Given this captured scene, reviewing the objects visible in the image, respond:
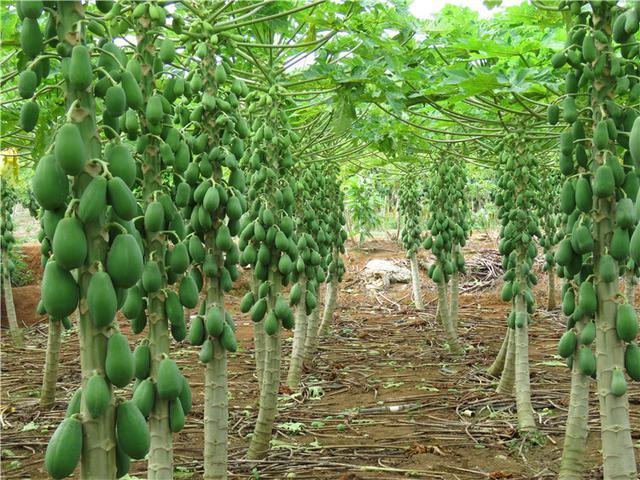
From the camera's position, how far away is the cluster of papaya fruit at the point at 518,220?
5.12 meters

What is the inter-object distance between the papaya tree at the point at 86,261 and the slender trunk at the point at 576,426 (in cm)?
243

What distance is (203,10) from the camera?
11.6ft

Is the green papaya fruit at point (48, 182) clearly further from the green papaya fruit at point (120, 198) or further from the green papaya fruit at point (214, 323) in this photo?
the green papaya fruit at point (214, 323)

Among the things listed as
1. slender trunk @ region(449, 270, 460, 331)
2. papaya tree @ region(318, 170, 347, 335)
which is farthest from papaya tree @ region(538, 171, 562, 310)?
papaya tree @ region(318, 170, 347, 335)

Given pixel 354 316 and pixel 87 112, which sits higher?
pixel 87 112

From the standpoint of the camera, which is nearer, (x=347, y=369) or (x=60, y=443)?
(x=60, y=443)

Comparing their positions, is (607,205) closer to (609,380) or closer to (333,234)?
(609,380)

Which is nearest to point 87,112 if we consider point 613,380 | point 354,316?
point 613,380

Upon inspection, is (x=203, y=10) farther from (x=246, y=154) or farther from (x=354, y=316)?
(x=354, y=316)

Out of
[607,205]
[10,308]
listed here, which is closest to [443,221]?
[607,205]

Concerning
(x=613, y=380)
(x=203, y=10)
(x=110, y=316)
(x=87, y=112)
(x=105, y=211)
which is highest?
(x=203, y=10)

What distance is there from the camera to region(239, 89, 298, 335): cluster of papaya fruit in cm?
422

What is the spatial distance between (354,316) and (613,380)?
10.1m

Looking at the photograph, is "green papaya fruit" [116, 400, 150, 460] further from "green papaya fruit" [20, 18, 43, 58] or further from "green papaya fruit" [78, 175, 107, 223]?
"green papaya fruit" [20, 18, 43, 58]
